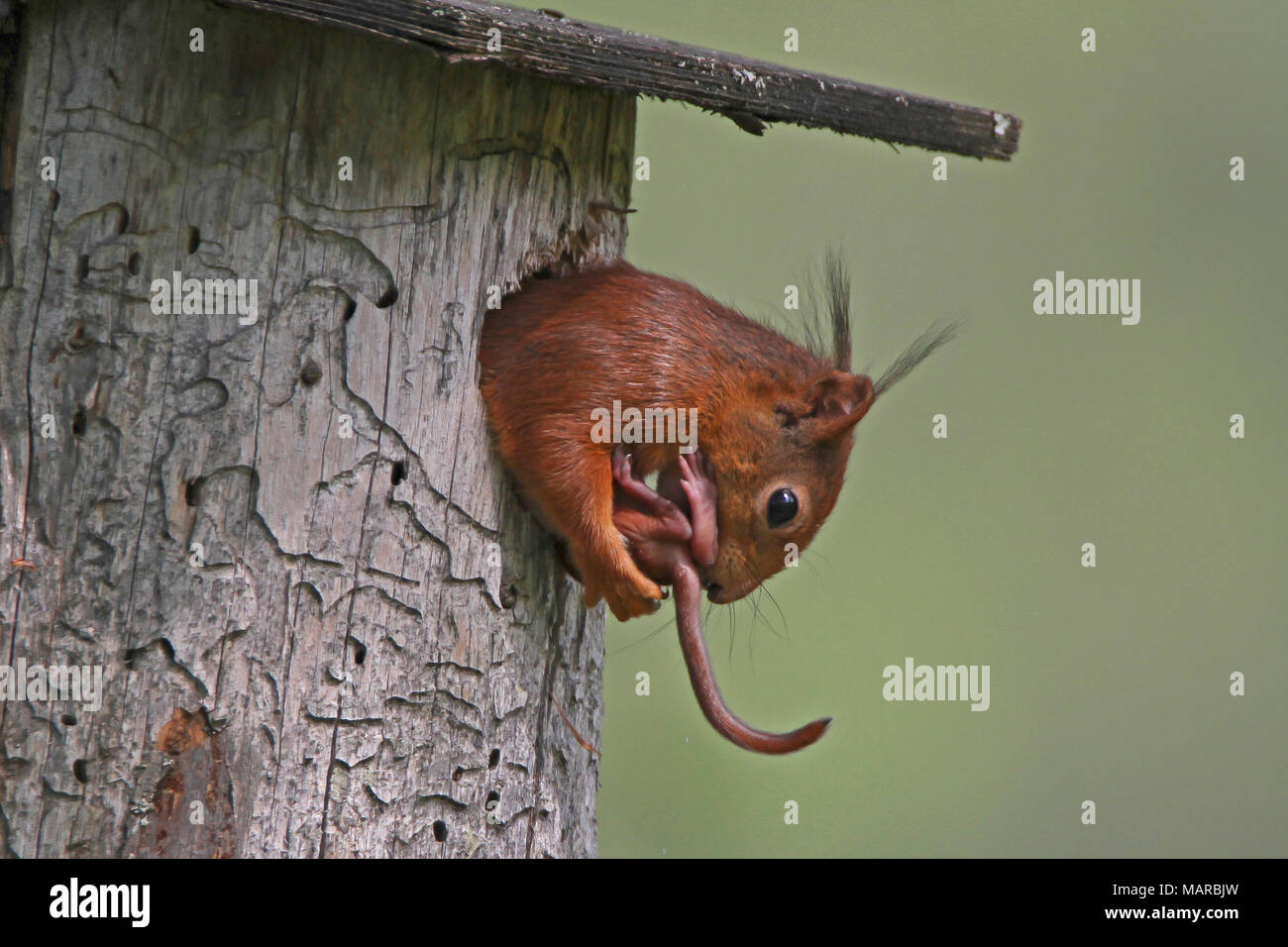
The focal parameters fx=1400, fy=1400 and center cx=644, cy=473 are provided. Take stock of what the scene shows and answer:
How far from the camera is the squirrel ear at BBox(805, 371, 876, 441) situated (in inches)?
105

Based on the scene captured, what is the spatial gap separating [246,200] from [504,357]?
0.54 m

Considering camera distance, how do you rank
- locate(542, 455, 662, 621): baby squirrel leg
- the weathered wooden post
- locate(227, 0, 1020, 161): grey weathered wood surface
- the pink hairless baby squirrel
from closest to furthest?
locate(227, 0, 1020, 161): grey weathered wood surface, the weathered wooden post, locate(542, 455, 662, 621): baby squirrel leg, the pink hairless baby squirrel

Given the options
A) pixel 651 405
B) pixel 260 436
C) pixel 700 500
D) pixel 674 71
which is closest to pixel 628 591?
pixel 700 500

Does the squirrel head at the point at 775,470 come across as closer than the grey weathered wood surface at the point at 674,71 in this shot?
No

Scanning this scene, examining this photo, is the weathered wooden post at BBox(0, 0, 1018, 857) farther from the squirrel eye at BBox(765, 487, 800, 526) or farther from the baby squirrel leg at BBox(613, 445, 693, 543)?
the squirrel eye at BBox(765, 487, 800, 526)

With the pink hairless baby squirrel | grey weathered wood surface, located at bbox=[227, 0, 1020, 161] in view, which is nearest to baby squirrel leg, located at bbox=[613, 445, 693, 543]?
the pink hairless baby squirrel

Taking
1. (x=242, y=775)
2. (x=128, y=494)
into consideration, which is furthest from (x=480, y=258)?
(x=242, y=775)

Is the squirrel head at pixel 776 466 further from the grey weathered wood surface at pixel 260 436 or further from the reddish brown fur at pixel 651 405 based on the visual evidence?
the grey weathered wood surface at pixel 260 436

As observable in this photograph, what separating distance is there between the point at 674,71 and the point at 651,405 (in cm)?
59

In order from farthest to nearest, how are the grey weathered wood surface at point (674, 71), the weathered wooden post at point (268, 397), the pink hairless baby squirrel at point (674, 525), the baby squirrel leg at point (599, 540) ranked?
the pink hairless baby squirrel at point (674, 525)
the baby squirrel leg at point (599, 540)
the weathered wooden post at point (268, 397)
the grey weathered wood surface at point (674, 71)

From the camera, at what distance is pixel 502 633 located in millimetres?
2684

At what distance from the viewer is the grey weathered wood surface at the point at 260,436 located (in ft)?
7.50

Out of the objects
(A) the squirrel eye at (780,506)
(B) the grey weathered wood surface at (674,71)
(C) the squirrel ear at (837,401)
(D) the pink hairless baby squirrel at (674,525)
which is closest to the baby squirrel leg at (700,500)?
A: (D) the pink hairless baby squirrel at (674,525)

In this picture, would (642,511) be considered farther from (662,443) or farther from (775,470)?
(775,470)
